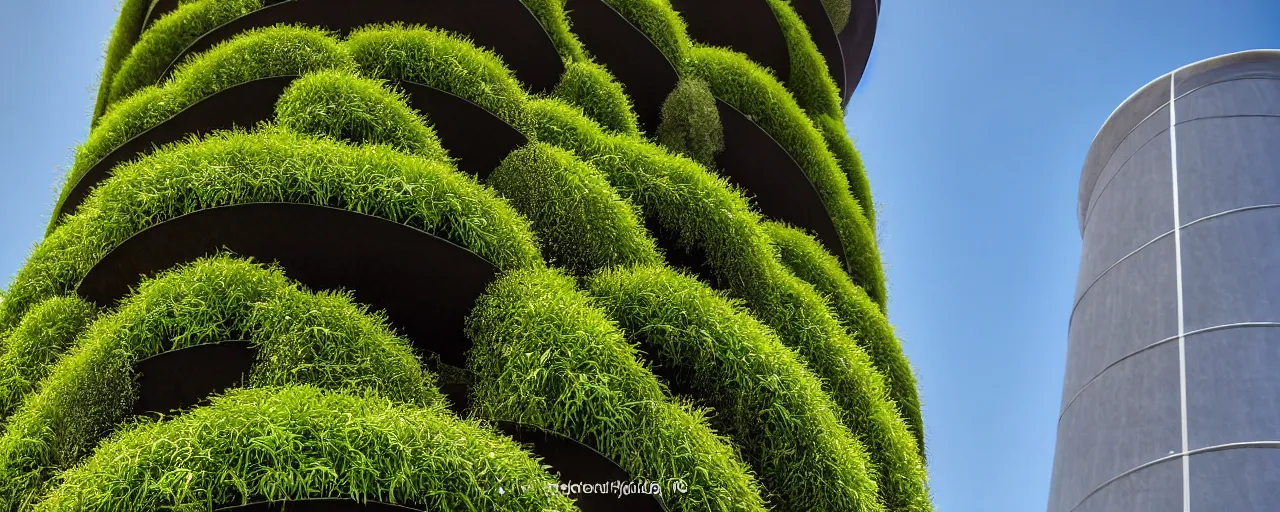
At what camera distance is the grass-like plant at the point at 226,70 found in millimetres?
6621

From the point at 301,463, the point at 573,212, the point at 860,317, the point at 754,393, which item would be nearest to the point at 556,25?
the point at 573,212

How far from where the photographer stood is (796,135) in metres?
9.29

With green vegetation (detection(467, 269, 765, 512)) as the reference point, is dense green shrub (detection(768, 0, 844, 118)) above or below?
above

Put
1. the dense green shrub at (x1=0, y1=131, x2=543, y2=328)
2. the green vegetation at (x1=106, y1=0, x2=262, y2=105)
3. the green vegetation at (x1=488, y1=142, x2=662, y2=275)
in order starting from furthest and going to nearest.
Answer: the green vegetation at (x1=106, y1=0, x2=262, y2=105), the green vegetation at (x1=488, y1=142, x2=662, y2=275), the dense green shrub at (x1=0, y1=131, x2=543, y2=328)

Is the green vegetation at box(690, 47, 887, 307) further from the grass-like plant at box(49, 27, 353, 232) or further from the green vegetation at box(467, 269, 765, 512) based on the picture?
the green vegetation at box(467, 269, 765, 512)

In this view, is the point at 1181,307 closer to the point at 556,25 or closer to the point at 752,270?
the point at 752,270

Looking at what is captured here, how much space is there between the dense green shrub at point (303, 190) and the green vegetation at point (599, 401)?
0.52 m

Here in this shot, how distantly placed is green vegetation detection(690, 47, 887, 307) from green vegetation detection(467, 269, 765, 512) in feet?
14.7

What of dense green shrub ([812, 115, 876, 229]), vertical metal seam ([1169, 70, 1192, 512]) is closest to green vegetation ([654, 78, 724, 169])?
dense green shrub ([812, 115, 876, 229])

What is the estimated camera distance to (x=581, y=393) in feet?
15.5

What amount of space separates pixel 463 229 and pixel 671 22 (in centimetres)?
444

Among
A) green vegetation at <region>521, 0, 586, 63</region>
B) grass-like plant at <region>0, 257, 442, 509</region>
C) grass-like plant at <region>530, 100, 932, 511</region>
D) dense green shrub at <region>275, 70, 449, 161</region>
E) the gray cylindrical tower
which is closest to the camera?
grass-like plant at <region>0, 257, 442, 509</region>

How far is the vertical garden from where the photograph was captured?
4016 millimetres

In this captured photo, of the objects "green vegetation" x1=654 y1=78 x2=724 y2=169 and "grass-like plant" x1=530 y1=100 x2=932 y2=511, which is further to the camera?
"green vegetation" x1=654 y1=78 x2=724 y2=169
